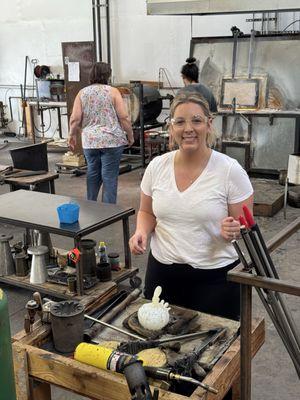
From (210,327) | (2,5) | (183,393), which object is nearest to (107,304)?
(210,327)

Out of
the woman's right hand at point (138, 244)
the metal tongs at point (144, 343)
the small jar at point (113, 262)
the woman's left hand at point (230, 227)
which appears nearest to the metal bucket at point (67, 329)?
the metal tongs at point (144, 343)

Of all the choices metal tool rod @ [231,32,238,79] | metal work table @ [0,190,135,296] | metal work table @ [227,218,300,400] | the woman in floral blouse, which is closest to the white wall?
metal tool rod @ [231,32,238,79]

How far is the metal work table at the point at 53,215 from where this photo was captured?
2367mm

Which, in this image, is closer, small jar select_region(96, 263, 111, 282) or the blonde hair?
the blonde hair

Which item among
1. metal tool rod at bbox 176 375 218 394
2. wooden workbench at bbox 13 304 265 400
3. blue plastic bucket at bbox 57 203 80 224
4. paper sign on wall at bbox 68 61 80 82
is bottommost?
wooden workbench at bbox 13 304 265 400

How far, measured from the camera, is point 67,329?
54.9 inches

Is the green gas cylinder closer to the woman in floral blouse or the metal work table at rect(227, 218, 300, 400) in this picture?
the metal work table at rect(227, 218, 300, 400)

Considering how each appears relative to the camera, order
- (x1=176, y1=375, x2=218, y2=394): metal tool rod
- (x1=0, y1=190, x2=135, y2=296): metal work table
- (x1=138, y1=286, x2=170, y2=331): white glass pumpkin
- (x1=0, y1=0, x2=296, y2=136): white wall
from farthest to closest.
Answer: (x1=0, y1=0, x2=296, y2=136): white wall < (x1=0, y1=190, x2=135, y2=296): metal work table < (x1=138, y1=286, x2=170, y2=331): white glass pumpkin < (x1=176, y1=375, x2=218, y2=394): metal tool rod

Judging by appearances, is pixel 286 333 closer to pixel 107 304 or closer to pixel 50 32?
pixel 107 304

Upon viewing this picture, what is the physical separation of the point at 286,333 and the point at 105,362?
444 mm

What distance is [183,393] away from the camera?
125cm

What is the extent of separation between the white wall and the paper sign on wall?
1.08 m

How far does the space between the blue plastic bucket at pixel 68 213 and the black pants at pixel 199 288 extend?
2.69 ft

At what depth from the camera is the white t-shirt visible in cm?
155
